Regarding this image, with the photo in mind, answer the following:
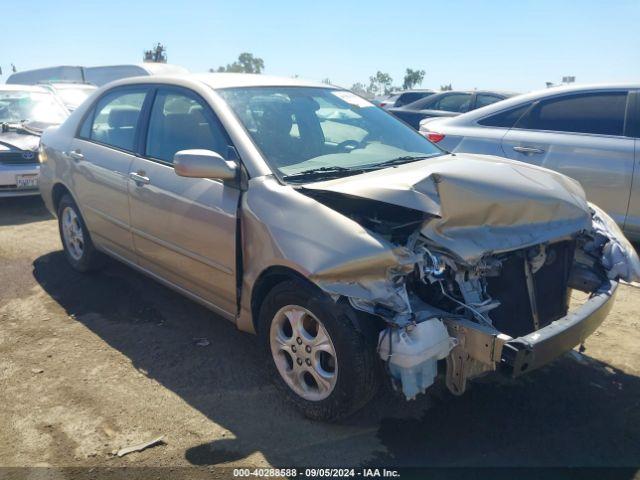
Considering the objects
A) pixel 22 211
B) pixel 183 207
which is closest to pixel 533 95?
pixel 183 207

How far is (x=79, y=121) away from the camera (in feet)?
15.5

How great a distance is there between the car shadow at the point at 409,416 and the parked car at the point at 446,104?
26.5ft

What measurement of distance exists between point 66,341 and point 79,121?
199cm

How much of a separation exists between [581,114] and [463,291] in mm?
3504

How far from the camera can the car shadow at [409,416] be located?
8.63 feet

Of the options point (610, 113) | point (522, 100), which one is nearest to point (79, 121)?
point (522, 100)

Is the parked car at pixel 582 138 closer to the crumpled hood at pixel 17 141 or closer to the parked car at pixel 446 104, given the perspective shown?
the parked car at pixel 446 104

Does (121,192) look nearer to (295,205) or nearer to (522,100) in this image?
(295,205)

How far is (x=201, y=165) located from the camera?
115 inches

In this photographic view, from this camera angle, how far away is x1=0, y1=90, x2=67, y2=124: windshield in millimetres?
8242

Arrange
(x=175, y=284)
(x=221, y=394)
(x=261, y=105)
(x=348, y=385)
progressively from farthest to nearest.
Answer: (x=175, y=284), (x=261, y=105), (x=221, y=394), (x=348, y=385)

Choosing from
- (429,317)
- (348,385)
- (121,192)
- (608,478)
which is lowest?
(608,478)

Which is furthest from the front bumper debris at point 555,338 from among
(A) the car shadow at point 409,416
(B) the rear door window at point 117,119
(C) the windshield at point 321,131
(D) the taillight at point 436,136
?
(D) the taillight at point 436,136

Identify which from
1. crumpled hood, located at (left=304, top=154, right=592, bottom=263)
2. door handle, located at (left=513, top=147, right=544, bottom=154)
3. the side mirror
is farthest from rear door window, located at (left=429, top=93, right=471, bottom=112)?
the side mirror
